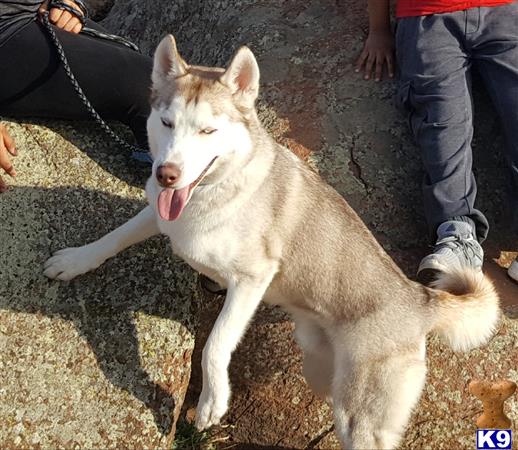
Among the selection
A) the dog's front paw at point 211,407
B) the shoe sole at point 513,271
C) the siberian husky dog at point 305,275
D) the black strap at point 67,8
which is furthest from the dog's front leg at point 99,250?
the shoe sole at point 513,271

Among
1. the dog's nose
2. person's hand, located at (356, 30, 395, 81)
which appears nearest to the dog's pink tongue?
the dog's nose

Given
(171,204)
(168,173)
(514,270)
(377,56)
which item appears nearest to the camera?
(168,173)

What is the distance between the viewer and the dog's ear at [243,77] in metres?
3.08

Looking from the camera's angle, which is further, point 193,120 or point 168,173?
point 193,120

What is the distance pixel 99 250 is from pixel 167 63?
3.41 ft

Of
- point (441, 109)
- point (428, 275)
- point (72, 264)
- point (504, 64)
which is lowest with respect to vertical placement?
point (428, 275)

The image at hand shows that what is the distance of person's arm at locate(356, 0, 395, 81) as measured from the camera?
463cm

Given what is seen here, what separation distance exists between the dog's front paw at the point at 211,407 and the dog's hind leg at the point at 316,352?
448 mm

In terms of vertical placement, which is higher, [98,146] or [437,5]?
[437,5]

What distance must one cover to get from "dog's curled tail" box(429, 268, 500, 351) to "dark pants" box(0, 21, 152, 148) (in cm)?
201

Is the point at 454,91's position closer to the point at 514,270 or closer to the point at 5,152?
the point at 514,270

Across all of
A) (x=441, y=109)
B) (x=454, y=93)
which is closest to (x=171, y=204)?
(x=441, y=109)

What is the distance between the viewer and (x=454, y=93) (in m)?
4.22

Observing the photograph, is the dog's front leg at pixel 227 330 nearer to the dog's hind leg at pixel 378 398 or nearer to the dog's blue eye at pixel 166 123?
the dog's hind leg at pixel 378 398
